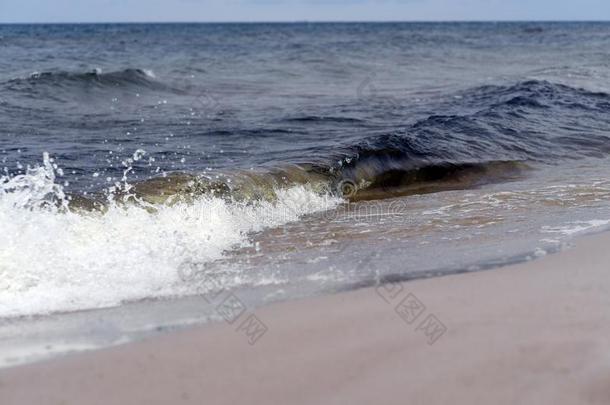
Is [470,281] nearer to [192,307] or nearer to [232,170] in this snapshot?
[192,307]

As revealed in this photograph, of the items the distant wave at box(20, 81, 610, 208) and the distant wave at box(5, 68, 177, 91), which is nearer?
the distant wave at box(20, 81, 610, 208)

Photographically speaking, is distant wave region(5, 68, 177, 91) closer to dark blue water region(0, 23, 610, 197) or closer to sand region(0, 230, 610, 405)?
dark blue water region(0, 23, 610, 197)

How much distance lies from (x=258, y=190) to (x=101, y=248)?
2.59 m

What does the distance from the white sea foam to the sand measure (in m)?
0.91

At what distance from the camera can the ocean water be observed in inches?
189

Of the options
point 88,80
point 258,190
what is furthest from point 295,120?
point 88,80

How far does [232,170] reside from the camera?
8.43 m

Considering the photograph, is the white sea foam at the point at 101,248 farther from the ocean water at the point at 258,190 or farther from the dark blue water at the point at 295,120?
the dark blue water at the point at 295,120

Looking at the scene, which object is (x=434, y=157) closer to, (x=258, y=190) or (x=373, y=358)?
(x=258, y=190)

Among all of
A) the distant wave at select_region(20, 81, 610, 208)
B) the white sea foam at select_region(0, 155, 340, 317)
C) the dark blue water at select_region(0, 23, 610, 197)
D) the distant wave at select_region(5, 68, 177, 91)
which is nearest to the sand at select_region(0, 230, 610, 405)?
the white sea foam at select_region(0, 155, 340, 317)

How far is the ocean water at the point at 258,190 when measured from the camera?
479 centimetres

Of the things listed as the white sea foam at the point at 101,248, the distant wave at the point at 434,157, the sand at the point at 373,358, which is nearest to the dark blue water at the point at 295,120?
the distant wave at the point at 434,157

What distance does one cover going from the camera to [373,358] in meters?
3.60

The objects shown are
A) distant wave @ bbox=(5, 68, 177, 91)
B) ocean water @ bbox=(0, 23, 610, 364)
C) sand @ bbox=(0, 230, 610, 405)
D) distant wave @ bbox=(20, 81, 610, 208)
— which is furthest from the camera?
distant wave @ bbox=(5, 68, 177, 91)
